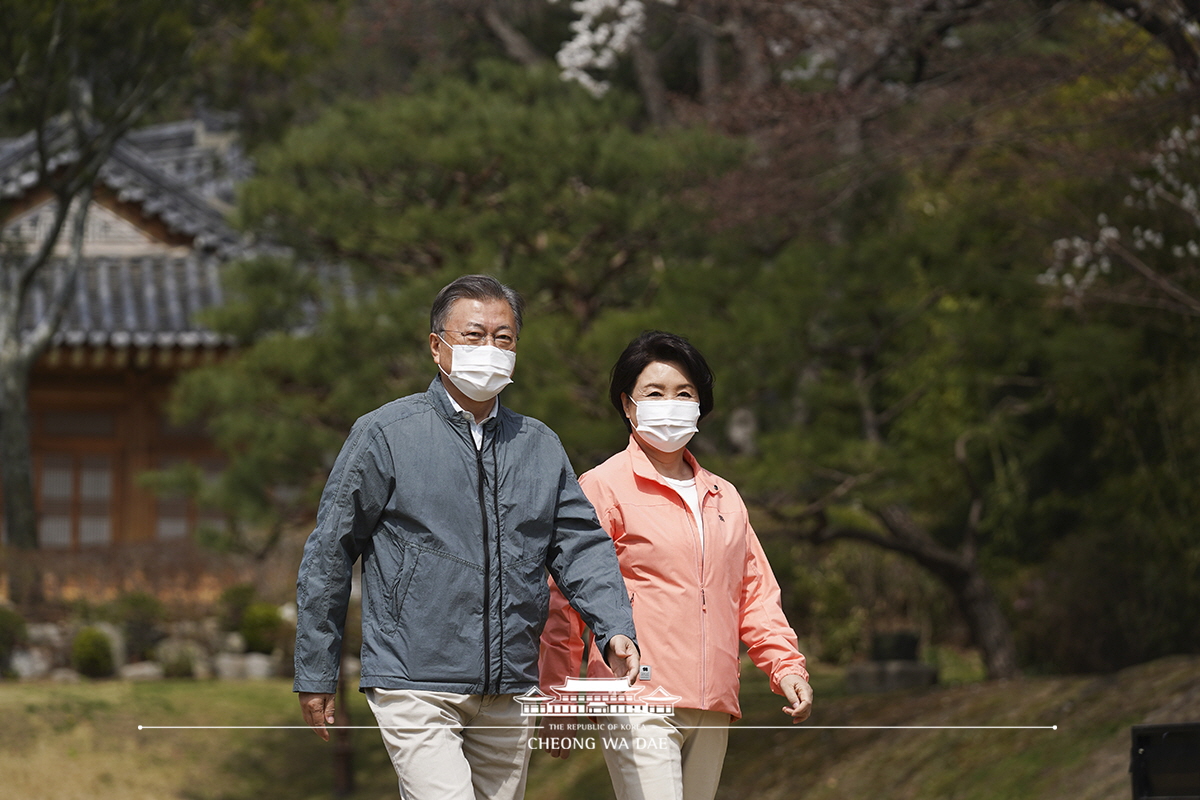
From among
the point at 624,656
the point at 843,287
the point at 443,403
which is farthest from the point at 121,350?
the point at 624,656

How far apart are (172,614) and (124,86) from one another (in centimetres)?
424

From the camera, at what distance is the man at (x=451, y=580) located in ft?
9.68

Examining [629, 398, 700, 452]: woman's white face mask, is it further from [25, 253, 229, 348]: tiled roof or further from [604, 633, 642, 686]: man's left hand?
[25, 253, 229, 348]: tiled roof

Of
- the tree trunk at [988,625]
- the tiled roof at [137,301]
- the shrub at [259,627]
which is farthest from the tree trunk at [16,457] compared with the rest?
the tree trunk at [988,625]

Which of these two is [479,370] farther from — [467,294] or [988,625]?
[988,625]

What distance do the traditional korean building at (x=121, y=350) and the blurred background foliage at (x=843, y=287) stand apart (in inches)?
127

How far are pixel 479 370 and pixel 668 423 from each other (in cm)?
52

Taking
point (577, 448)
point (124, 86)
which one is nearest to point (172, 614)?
point (124, 86)

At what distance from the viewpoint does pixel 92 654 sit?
1084 centimetres

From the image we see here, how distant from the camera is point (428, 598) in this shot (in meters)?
2.96

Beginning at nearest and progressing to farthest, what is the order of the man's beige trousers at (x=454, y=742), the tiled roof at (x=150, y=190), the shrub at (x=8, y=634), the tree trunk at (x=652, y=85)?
the man's beige trousers at (x=454, y=742) < the shrub at (x=8, y=634) < the tiled roof at (x=150, y=190) < the tree trunk at (x=652, y=85)

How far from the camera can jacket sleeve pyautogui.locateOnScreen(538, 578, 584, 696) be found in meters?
3.21

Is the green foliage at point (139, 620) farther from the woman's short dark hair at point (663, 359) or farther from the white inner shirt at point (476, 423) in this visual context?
the white inner shirt at point (476, 423)

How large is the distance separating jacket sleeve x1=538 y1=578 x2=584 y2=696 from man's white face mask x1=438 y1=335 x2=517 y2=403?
1.47 ft
